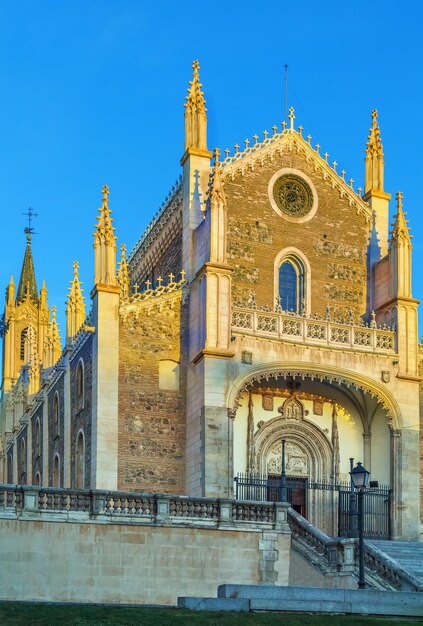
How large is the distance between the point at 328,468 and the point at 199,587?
520 inches

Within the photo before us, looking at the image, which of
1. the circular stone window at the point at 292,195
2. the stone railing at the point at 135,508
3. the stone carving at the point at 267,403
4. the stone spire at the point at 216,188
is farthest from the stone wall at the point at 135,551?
the circular stone window at the point at 292,195

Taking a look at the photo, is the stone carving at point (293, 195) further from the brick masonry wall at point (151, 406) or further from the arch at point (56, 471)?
the arch at point (56, 471)

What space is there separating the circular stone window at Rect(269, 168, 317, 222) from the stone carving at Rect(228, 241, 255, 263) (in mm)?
2134

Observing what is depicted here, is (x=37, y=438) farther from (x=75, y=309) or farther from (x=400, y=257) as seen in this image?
(x=400, y=257)

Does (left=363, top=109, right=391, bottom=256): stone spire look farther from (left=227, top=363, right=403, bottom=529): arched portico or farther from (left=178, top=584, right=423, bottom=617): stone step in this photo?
(left=178, top=584, right=423, bottom=617): stone step

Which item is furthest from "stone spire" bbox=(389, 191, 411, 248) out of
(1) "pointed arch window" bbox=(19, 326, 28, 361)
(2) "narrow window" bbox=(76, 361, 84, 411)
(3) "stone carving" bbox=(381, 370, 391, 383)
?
(1) "pointed arch window" bbox=(19, 326, 28, 361)

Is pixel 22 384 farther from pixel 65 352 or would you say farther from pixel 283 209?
pixel 283 209

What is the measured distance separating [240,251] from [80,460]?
31.7 ft

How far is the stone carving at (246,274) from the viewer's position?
134 ft

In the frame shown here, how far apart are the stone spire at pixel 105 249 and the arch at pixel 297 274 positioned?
254 inches

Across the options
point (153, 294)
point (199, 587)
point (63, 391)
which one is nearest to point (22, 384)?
point (63, 391)

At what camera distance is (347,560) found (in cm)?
2902

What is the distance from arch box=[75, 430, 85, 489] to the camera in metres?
39.5

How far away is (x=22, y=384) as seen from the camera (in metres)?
64.3
